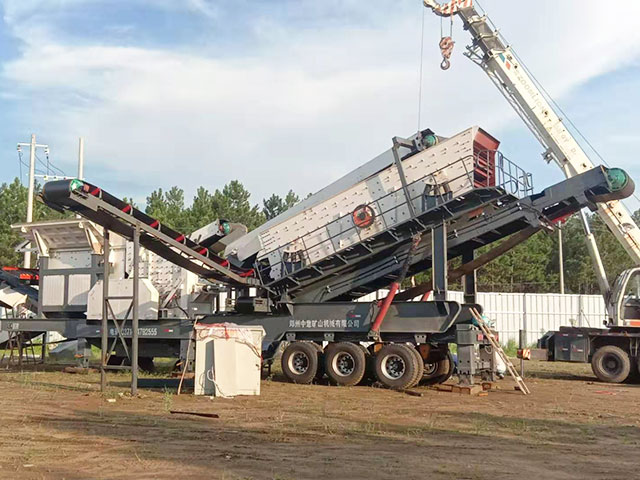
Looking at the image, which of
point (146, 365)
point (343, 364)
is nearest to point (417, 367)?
point (343, 364)

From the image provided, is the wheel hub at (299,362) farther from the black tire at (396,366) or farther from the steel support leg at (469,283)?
the steel support leg at (469,283)

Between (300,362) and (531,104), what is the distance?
10204mm

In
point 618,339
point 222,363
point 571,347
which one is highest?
point 618,339

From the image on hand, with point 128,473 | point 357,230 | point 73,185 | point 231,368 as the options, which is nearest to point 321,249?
point 357,230

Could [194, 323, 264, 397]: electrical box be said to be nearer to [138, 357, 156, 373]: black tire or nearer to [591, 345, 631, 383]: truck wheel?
[138, 357, 156, 373]: black tire

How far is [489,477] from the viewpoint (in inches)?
301

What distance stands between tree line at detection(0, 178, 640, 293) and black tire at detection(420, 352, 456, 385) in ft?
101

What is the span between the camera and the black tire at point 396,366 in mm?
17078

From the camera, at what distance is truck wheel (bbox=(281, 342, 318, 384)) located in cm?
1833

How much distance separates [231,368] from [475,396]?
17.3 ft

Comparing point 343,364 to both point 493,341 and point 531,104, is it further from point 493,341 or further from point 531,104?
point 531,104

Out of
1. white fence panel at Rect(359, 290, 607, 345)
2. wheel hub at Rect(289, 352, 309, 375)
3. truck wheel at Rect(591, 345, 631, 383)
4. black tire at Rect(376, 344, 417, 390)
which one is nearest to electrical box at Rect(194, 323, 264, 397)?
wheel hub at Rect(289, 352, 309, 375)

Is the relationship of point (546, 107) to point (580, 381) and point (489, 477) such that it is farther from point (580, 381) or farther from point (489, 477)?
point (489, 477)

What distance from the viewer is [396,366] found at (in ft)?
57.1
